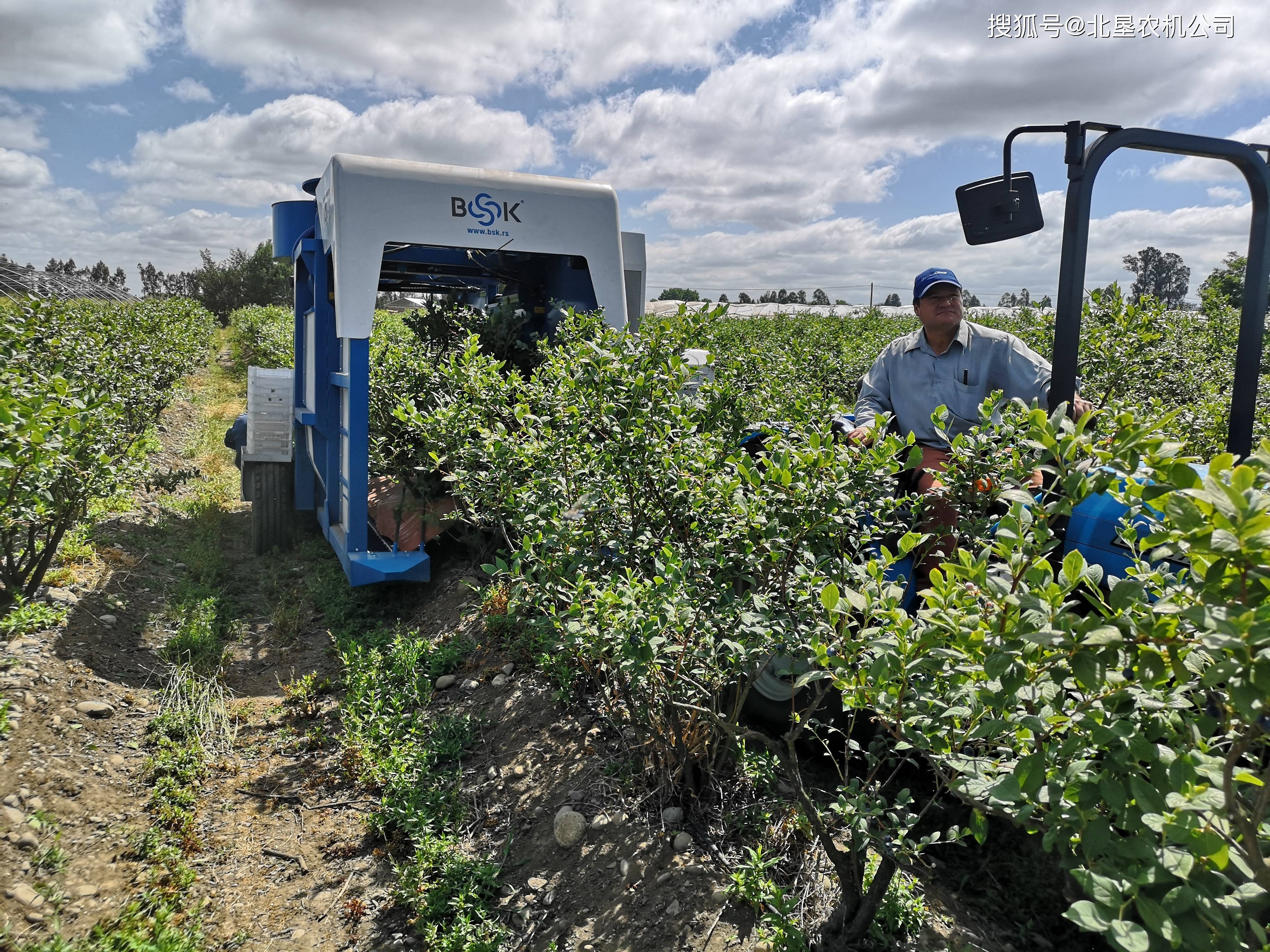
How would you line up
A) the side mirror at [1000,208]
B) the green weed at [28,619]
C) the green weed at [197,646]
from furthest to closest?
the green weed at [197,646], the green weed at [28,619], the side mirror at [1000,208]

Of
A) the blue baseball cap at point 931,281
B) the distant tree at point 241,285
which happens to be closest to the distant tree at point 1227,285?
the blue baseball cap at point 931,281

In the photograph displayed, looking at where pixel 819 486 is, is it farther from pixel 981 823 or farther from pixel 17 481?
pixel 17 481

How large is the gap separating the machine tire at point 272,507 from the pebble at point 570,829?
4384 mm

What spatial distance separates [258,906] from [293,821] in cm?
46

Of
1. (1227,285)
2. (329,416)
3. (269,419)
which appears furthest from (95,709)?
(1227,285)

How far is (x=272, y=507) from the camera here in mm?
6371

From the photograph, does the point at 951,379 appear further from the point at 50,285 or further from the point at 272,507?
the point at 50,285

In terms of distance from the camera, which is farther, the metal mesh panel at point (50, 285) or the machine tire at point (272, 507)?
the metal mesh panel at point (50, 285)

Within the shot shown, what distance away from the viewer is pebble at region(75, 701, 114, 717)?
366cm

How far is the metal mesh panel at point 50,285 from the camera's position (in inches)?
1254

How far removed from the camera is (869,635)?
1646mm

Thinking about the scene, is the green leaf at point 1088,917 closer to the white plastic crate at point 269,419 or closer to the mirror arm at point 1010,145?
the mirror arm at point 1010,145

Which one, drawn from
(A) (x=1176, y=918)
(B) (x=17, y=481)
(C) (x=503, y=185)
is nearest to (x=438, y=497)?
(C) (x=503, y=185)

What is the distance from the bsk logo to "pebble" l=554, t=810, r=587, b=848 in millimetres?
3505
